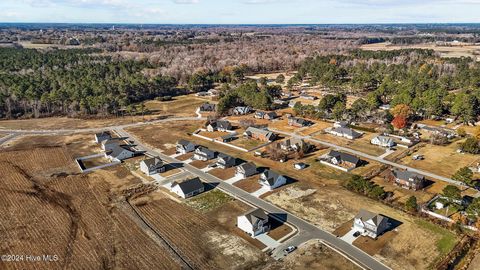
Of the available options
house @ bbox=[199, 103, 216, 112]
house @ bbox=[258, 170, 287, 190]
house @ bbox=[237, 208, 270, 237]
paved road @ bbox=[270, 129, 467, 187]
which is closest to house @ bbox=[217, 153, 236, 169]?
house @ bbox=[258, 170, 287, 190]

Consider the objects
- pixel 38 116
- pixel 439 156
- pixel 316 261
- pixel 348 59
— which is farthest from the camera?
pixel 348 59

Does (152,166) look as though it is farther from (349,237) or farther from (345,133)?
(345,133)

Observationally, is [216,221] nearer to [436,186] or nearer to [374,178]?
[374,178]

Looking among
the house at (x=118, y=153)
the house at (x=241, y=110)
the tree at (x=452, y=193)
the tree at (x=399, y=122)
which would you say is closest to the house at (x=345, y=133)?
the tree at (x=399, y=122)

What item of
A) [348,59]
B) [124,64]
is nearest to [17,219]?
[124,64]

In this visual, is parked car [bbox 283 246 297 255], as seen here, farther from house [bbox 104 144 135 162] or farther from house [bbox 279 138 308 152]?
house [bbox 104 144 135 162]

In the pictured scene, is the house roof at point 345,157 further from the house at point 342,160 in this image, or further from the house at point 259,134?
the house at point 259,134
